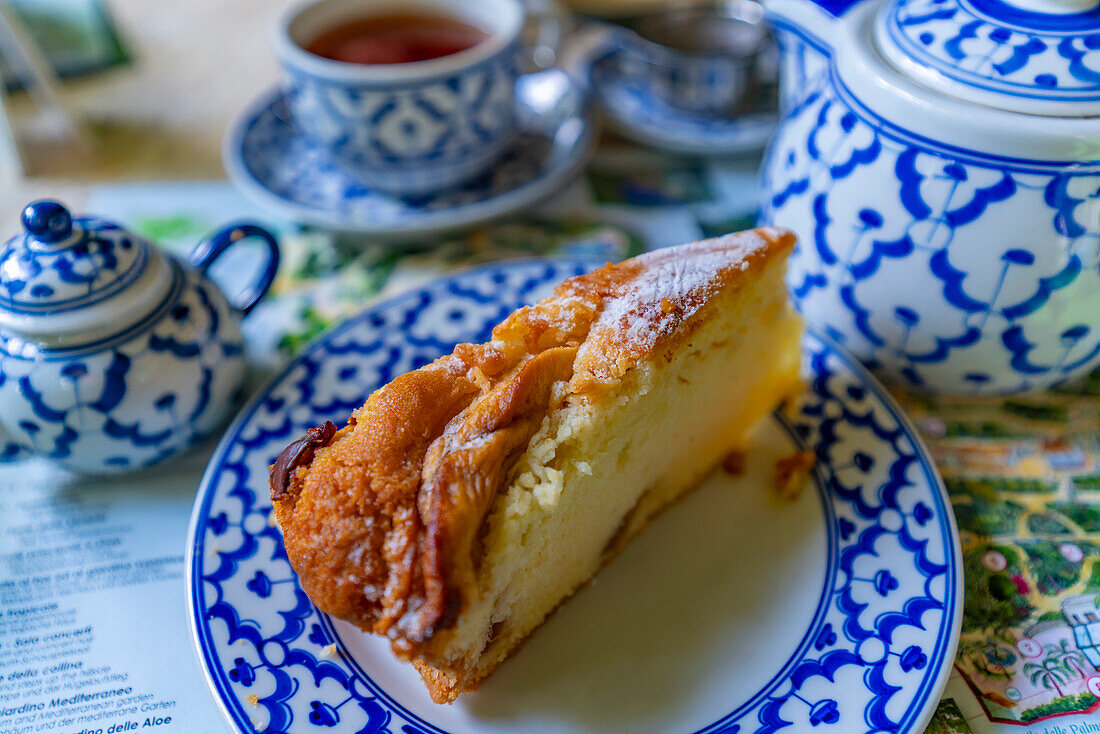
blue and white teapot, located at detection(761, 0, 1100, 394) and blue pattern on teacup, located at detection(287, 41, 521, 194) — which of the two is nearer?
blue and white teapot, located at detection(761, 0, 1100, 394)

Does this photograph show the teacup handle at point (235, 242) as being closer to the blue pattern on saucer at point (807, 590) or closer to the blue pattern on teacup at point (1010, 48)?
the blue pattern on saucer at point (807, 590)

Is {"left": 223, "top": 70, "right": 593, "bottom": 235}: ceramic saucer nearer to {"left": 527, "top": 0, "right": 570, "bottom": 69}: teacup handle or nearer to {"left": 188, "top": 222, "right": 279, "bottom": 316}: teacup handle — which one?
{"left": 527, "top": 0, "right": 570, "bottom": 69}: teacup handle

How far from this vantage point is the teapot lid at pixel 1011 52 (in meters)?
1.17

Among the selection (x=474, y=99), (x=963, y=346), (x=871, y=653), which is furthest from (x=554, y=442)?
(x=474, y=99)

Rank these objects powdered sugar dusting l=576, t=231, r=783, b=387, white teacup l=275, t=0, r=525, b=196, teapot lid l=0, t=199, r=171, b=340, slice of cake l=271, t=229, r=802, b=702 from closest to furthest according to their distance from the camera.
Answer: slice of cake l=271, t=229, r=802, b=702
powdered sugar dusting l=576, t=231, r=783, b=387
teapot lid l=0, t=199, r=171, b=340
white teacup l=275, t=0, r=525, b=196

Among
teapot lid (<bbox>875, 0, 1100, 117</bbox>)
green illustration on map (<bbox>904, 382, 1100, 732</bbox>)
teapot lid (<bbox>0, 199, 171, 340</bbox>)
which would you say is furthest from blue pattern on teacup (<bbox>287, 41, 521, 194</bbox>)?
green illustration on map (<bbox>904, 382, 1100, 732</bbox>)

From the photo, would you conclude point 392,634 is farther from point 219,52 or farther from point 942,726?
point 219,52

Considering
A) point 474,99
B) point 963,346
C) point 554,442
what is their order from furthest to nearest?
point 474,99
point 963,346
point 554,442

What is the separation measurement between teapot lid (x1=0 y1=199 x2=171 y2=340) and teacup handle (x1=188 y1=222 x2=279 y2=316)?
20 centimetres

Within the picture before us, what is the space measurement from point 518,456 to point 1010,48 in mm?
1000

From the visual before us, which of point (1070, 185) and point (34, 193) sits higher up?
point (1070, 185)

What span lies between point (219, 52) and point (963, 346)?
248 cm

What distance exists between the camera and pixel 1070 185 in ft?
3.88

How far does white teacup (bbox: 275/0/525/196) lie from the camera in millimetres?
1758
